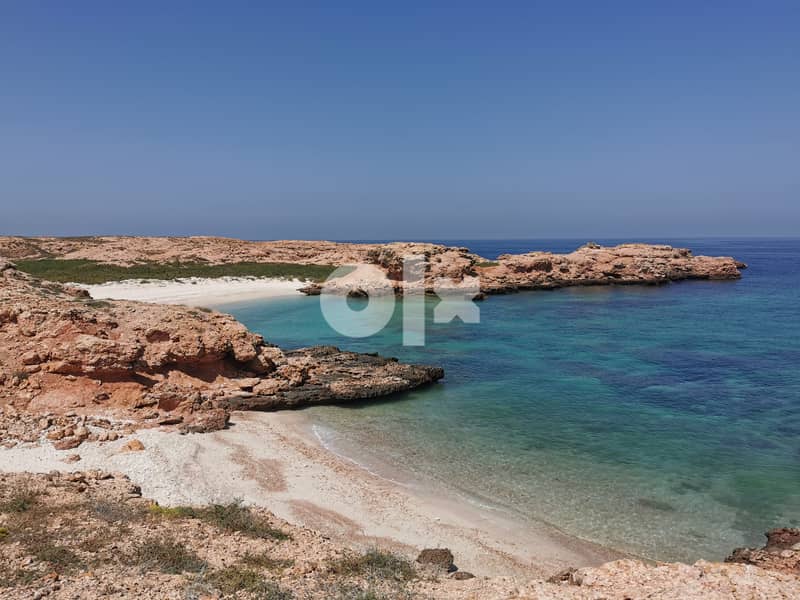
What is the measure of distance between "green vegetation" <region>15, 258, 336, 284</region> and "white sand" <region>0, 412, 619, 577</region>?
41.2 m

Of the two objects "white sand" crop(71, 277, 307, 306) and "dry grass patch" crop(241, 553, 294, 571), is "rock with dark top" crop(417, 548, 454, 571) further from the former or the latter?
"white sand" crop(71, 277, 307, 306)

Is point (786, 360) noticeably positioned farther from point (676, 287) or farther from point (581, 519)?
point (676, 287)

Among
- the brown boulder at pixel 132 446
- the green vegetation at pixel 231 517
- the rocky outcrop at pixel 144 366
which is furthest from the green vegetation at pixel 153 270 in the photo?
the green vegetation at pixel 231 517

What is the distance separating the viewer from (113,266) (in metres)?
60.0

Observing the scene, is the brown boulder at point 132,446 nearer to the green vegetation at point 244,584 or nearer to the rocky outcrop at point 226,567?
the rocky outcrop at point 226,567

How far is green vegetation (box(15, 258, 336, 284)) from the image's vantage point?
51053 mm

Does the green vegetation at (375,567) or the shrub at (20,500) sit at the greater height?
the shrub at (20,500)

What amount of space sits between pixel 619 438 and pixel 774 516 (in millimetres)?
4636

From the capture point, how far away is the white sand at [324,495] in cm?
987

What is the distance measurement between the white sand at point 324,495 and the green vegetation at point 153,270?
135ft

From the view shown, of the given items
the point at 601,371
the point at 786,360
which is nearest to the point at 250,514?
the point at 601,371

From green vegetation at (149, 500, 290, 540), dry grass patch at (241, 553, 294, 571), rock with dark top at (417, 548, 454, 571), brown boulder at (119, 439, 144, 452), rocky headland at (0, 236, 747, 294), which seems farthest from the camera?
rocky headland at (0, 236, 747, 294)

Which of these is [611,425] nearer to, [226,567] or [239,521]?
[239,521]

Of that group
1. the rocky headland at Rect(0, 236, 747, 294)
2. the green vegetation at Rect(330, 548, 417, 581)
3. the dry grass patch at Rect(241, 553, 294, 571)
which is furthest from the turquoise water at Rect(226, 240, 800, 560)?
the rocky headland at Rect(0, 236, 747, 294)
